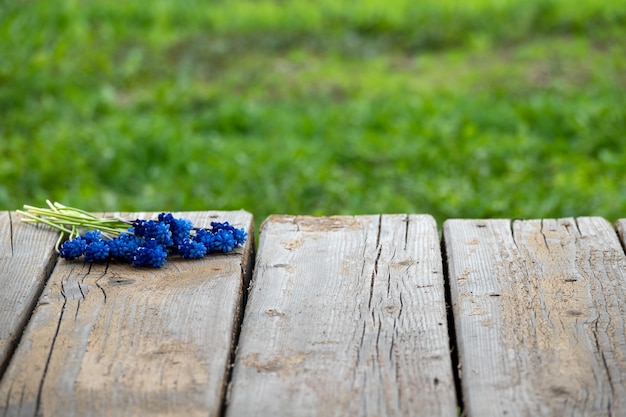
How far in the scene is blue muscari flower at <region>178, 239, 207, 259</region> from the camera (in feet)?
6.87

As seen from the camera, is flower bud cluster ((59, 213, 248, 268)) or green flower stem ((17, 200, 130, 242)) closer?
flower bud cluster ((59, 213, 248, 268))

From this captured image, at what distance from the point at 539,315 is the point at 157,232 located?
0.86m

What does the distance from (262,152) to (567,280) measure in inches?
135

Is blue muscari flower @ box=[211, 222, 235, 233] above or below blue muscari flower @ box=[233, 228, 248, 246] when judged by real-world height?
above

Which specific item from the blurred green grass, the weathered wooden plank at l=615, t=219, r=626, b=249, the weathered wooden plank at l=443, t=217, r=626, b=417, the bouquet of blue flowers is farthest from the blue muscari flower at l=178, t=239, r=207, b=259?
the blurred green grass

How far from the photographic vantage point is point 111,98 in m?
6.30

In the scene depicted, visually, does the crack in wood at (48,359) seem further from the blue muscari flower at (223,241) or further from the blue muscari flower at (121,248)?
the blue muscari flower at (223,241)

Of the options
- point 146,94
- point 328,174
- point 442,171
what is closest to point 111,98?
point 146,94

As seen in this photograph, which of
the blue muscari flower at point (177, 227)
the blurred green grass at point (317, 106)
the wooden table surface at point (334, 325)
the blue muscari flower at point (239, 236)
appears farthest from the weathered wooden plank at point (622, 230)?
the blurred green grass at point (317, 106)

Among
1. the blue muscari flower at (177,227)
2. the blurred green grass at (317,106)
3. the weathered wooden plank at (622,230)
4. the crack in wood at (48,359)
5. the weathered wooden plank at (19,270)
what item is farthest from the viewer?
the blurred green grass at (317,106)

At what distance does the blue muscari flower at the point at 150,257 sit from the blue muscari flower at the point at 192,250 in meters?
0.06

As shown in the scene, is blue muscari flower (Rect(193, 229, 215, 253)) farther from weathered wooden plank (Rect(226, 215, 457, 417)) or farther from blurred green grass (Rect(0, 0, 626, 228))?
blurred green grass (Rect(0, 0, 626, 228))

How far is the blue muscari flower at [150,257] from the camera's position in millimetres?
2039

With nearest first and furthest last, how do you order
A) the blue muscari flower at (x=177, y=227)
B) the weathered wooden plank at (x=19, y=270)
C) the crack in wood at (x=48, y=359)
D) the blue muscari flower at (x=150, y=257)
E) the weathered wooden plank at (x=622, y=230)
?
the crack in wood at (x=48, y=359) → the weathered wooden plank at (x=19, y=270) → the blue muscari flower at (x=150, y=257) → the blue muscari flower at (x=177, y=227) → the weathered wooden plank at (x=622, y=230)
